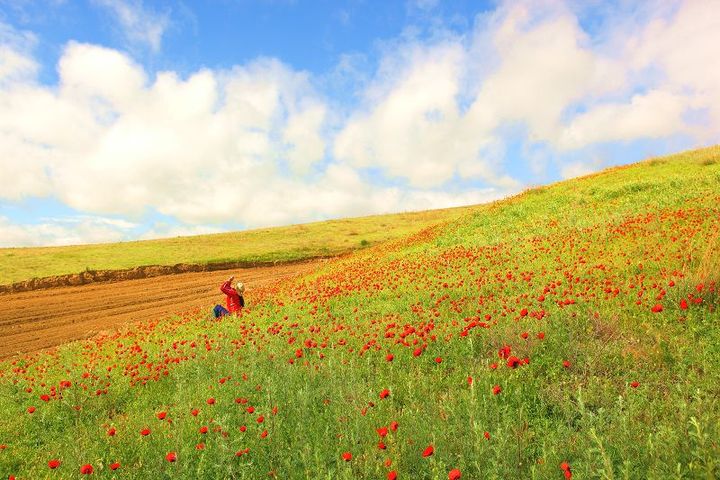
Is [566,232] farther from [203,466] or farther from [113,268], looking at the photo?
[113,268]

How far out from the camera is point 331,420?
18.3ft

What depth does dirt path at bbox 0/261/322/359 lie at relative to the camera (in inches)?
755

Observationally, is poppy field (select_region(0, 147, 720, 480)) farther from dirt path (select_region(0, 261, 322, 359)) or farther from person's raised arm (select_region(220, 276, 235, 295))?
dirt path (select_region(0, 261, 322, 359))

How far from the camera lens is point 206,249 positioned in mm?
38094

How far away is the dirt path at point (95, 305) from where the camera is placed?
755 inches

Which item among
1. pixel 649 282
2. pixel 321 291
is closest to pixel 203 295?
pixel 321 291

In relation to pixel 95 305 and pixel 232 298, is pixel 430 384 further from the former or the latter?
pixel 95 305

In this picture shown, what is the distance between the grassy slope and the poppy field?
18.6 meters

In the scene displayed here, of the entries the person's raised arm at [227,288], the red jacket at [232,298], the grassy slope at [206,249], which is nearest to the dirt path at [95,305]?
the grassy slope at [206,249]

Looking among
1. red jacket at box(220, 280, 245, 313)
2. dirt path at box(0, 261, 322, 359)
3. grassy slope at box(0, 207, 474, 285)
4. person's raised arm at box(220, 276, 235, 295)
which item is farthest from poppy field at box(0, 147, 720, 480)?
grassy slope at box(0, 207, 474, 285)

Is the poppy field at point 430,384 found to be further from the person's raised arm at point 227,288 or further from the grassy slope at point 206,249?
the grassy slope at point 206,249

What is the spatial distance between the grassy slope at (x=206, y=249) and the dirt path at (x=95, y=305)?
349 cm

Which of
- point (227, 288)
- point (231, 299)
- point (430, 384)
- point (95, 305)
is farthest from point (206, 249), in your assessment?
point (430, 384)

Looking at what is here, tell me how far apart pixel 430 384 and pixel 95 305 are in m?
22.7
